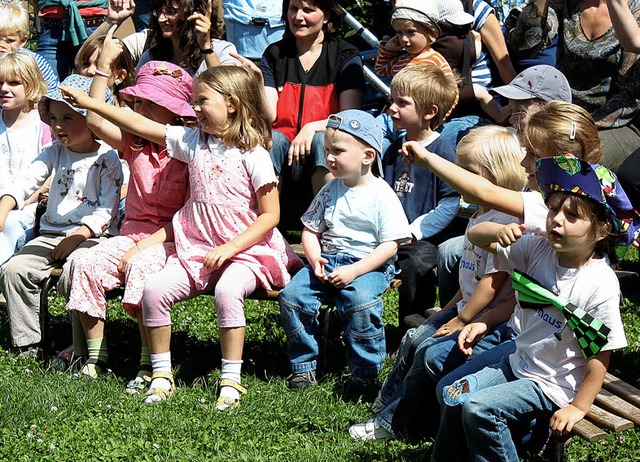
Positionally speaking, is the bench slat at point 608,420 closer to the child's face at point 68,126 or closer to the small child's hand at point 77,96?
the small child's hand at point 77,96

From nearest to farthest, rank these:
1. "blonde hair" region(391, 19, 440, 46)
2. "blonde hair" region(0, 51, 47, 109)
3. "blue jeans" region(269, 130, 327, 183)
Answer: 1. "blue jeans" region(269, 130, 327, 183)
2. "blonde hair" region(391, 19, 440, 46)
3. "blonde hair" region(0, 51, 47, 109)

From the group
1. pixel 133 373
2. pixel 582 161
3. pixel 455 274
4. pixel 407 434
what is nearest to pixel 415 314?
pixel 455 274

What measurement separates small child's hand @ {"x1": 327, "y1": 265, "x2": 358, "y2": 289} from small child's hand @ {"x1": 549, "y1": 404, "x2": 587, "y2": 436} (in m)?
1.66

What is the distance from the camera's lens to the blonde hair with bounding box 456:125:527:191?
4.53m

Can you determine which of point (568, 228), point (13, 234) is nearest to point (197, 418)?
point (568, 228)

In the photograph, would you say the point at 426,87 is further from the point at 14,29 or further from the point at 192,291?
the point at 14,29

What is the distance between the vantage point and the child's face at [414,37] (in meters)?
6.29

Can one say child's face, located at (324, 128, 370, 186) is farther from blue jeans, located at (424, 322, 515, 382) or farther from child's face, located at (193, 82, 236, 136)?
blue jeans, located at (424, 322, 515, 382)

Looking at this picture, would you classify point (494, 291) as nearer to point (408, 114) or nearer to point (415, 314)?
point (415, 314)

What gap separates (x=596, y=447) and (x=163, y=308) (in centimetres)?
230

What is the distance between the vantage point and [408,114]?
566cm

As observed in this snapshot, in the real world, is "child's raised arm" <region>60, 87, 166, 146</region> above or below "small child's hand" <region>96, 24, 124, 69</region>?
below

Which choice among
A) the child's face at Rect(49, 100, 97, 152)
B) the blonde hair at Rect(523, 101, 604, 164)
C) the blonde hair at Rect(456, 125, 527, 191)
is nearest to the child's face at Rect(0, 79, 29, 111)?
the child's face at Rect(49, 100, 97, 152)

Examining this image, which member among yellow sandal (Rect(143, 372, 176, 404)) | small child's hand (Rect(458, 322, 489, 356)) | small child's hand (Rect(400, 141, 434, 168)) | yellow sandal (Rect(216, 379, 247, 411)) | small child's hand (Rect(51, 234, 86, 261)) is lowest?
yellow sandal (Rect(143, 372, 176, 404))
